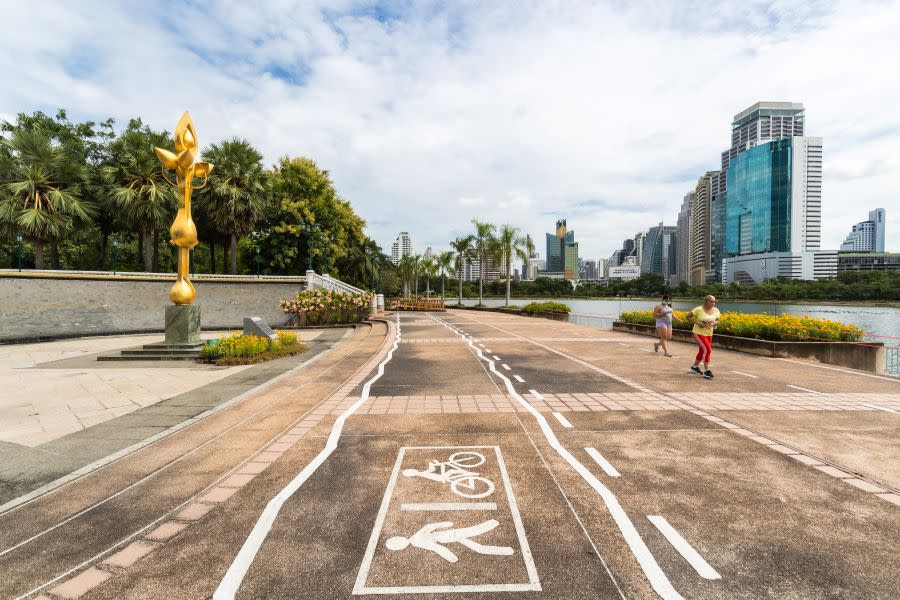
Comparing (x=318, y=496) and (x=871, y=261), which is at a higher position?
(x=871, y=261)

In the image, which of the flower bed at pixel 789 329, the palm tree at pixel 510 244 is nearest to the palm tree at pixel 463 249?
the palm tree at pixel 510 244

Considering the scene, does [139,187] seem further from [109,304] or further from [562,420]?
[562,420]

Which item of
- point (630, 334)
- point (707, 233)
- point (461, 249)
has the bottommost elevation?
Answer: point (630, 334)

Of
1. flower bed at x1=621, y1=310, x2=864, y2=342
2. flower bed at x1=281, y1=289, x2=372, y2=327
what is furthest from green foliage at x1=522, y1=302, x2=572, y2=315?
flower bed at x1=621, y1=310, x2=864, y2=342

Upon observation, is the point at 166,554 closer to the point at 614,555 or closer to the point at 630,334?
the point at 614,555

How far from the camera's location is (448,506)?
3.71 metres

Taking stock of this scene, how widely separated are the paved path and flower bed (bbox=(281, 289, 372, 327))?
18.2 meters

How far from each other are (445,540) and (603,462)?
7.67 ft

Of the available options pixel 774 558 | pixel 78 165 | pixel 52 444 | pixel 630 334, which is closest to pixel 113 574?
pixel 52 444

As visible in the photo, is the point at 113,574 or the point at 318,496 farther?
the point at 318,496

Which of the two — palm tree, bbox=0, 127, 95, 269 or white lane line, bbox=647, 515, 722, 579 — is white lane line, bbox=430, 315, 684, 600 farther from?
palm tree, bbox=0, 127, 95, 269

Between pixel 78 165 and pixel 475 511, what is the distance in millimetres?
31957

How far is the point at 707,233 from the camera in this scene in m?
191

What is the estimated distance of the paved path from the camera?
276cm
